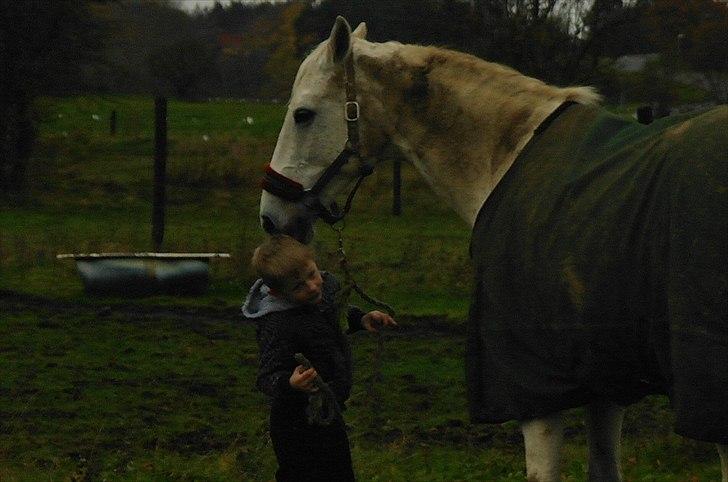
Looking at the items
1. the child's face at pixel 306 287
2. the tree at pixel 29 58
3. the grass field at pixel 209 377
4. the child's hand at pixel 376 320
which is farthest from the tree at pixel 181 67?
the child's face at pixel 306 287

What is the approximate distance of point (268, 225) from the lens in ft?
15.2

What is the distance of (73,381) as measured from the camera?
817cm

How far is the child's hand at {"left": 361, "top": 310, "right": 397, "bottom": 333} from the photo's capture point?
171 inches

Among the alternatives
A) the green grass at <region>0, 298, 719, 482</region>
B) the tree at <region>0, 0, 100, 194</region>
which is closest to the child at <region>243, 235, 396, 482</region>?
the green grass at <region>0, 298, 719, 482</region>

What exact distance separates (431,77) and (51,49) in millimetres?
18790

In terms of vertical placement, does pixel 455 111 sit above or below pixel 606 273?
above

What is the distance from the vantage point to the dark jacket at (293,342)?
13.5 feet

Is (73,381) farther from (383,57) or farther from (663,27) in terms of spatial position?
(663,27)

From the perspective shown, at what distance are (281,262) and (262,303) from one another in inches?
9.0

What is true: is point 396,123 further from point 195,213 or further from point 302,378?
point 195,213

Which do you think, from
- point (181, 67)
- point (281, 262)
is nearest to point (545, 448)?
point (281, 262)

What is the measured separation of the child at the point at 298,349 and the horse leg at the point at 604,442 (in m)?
0.80

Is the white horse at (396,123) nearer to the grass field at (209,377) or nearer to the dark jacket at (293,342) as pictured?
the dark jacket at (293,342)

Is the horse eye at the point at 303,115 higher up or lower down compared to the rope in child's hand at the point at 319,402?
higher up
